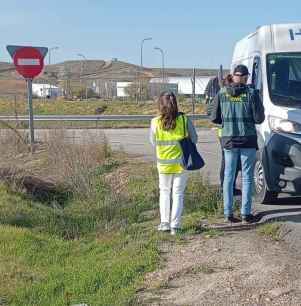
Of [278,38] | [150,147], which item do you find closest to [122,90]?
[150,147]

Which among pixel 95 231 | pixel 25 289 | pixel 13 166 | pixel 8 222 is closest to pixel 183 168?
pixel 95 231

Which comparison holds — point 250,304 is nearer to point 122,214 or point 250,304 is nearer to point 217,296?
point 217,296

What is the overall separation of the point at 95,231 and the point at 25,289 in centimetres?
236

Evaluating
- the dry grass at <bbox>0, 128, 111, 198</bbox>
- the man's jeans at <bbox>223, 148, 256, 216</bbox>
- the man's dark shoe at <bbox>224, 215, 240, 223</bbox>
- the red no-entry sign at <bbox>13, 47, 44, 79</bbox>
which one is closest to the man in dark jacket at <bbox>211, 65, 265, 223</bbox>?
the man's jeans at <bbox>223, 148, 256, 216</bbox>

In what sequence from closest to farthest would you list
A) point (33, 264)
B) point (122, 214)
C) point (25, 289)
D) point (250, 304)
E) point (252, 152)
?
point (250, 304) → point (25, 289) → point (33, 264) → point (252, 152) → point (122, 214)

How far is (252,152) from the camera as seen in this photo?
719 cm

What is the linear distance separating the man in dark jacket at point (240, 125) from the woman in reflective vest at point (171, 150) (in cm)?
50

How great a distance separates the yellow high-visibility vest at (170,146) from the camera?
6852 millimetres

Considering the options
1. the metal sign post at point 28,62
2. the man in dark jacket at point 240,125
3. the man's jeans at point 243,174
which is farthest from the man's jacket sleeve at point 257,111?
the metal sign post at point 28,62

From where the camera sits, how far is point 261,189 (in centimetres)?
832

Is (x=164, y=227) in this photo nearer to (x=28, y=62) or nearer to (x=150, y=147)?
(x=28, y=62)

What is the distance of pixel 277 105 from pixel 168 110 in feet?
6.35

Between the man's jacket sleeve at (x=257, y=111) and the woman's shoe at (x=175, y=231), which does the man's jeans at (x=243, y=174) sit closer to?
the man's jacket sleeve at (x=257, y=111)

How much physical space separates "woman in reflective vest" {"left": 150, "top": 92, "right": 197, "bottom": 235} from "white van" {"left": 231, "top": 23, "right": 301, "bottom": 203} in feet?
4.42
